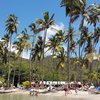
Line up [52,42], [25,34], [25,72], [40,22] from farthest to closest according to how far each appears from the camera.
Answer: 1. [25,72]
2. [25,34]
3. [52,42]
4. [40,22]

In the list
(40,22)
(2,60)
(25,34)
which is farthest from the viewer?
(2,60)

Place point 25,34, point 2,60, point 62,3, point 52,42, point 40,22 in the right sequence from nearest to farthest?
point 62,3
point 40,22
point 52,42
point 25,34
point 2,60

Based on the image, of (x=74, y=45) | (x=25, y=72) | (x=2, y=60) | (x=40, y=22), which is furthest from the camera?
(x=25, y=72)

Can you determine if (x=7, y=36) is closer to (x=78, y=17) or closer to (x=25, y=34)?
(x=25, y=34)

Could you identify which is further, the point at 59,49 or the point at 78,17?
the point at 59,49

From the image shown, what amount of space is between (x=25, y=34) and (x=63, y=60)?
1345 centimetres

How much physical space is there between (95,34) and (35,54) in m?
15.7

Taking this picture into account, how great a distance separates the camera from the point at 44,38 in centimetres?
6894

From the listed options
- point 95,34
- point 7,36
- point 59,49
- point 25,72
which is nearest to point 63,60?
point 59,49

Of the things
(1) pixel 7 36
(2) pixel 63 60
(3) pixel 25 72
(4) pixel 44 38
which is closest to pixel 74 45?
(2) pixel 63 60

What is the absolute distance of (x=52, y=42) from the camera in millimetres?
70312

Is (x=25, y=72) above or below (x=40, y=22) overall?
below

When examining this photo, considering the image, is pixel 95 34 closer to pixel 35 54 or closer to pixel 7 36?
pixel 35 54

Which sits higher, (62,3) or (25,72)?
(62,3)
